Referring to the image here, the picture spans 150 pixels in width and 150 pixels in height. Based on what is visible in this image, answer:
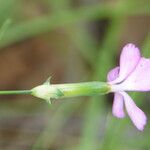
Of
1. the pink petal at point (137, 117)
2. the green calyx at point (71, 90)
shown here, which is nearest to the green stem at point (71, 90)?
the green calyx at point (71, 90)

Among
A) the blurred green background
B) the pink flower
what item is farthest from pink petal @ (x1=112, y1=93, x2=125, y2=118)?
the blurred green background

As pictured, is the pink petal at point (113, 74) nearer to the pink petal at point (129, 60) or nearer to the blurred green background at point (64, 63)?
the pink petal at point (129, 60)

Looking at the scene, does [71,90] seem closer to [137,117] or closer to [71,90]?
[71,90]

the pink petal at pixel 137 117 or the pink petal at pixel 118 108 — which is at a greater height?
the pink petal at pixel 118 108

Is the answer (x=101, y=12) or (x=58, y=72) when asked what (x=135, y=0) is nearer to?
(x=101, y=12)

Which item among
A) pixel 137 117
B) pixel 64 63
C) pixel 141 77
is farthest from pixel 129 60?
pixel 64 63

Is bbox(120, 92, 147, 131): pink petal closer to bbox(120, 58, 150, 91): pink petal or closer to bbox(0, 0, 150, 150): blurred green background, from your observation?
bbox(120, 58, 150, 91): pink petal

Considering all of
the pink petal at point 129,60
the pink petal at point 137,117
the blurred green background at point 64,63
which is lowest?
the pink petal at point 137,117
